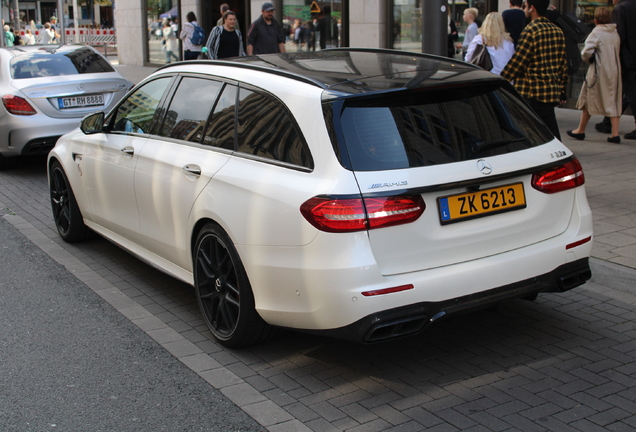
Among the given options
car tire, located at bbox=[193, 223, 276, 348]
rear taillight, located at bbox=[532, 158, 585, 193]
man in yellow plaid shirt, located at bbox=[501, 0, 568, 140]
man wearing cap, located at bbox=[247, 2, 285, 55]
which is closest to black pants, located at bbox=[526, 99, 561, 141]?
man in yellow plaid shirt, located at bbox=[501, 0, 568, 140]

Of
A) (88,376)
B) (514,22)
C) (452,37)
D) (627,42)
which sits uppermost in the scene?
(514,22)

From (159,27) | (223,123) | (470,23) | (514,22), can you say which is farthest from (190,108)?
(159,27)

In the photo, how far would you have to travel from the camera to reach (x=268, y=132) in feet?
13.9

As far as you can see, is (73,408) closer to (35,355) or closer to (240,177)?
(35,355)

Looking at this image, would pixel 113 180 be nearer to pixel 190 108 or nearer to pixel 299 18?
pixel 190 108

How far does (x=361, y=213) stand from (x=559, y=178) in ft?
4.07

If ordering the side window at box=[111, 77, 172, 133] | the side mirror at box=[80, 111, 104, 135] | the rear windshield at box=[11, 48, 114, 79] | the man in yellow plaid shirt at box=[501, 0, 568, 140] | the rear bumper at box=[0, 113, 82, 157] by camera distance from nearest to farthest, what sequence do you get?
the side window at box=[111, 77, 172, 133] → the side mirror at box=[80, 111, 104, 135] → the man in yellow plaid shirt at box=[501, 0, 568, 140] → the rear bumper at box=[0, 113, 82, 157] → the rear windshield at box=[11, 48, 114, 79]

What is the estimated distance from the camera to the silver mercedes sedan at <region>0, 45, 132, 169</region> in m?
9.84

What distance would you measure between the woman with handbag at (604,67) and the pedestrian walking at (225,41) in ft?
18.7

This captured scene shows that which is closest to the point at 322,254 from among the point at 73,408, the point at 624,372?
the point at 73,408

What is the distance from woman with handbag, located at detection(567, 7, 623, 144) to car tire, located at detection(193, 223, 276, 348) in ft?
23.6

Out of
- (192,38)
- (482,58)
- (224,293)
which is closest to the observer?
(224,293)

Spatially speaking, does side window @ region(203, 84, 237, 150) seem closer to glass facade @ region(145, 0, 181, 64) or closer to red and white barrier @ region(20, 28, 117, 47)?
glass facade @ region(145, 0, 181, 64)

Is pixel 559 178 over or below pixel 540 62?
below
